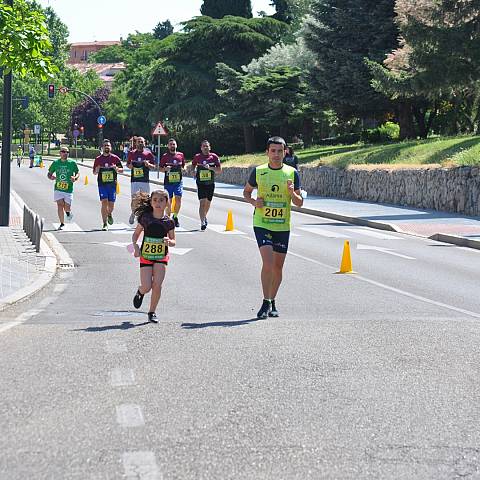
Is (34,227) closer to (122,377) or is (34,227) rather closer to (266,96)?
(122,377)

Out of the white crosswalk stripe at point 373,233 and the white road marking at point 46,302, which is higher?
the white road marking at point 46,302

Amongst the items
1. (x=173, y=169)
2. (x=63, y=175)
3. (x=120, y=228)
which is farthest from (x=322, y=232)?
(x=63, y=175)

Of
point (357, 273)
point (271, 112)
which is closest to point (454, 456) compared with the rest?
point (357, 273)

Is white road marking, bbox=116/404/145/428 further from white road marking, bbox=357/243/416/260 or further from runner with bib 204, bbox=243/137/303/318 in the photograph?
white road marking, bbox=357/243/416/260

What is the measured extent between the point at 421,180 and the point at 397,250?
1338 cm

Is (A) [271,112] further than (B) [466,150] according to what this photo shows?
Yes

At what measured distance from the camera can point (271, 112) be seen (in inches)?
2459

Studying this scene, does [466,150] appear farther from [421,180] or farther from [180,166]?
[180,166]

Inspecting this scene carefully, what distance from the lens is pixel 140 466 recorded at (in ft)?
18.2

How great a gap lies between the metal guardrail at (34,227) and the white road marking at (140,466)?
1248cm

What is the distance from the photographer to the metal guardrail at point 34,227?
18.1 meters

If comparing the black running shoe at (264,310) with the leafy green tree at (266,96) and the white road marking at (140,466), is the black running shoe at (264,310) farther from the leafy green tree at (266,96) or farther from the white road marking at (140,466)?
the leafy green tree at (266,96)

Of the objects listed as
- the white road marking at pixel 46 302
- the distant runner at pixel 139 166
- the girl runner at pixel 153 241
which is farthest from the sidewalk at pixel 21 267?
the distant runner at pixel 139 166

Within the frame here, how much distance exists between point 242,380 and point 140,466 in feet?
8.10
